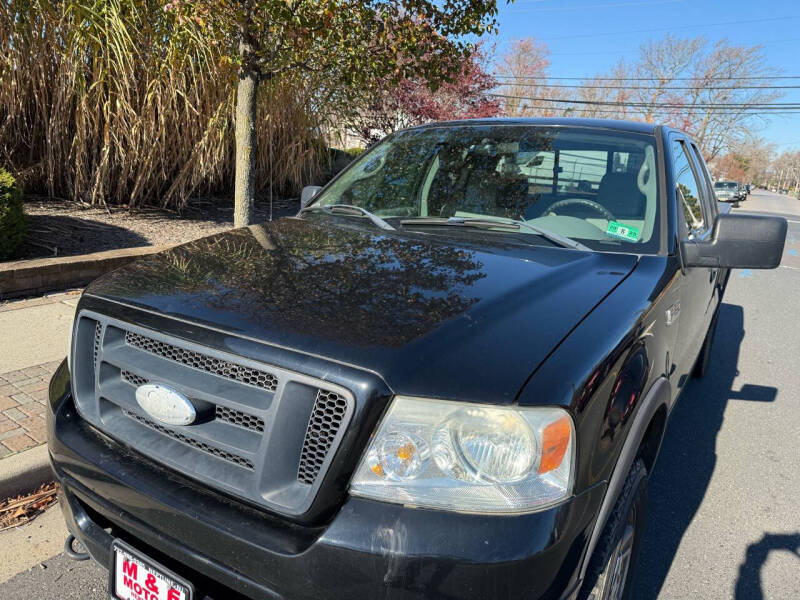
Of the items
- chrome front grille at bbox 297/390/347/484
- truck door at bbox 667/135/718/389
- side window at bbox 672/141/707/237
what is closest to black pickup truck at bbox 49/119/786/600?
chrome front grille at bbox 297/390/347/484

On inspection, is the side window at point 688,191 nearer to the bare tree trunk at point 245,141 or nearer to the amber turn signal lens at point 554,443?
the amber turn signal lens at point 554,443

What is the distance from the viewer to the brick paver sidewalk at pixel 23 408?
9.71 feet

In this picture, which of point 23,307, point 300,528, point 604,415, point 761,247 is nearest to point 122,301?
point 300,528

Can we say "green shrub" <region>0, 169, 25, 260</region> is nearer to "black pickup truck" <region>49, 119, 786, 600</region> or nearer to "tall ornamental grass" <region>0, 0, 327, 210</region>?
"tall ornamental grass" <region>0, 0, 327, 210</region>

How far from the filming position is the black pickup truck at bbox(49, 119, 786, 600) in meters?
1.36

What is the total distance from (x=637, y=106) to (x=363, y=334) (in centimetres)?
4685

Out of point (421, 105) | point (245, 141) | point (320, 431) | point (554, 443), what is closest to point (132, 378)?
point (320, 431)

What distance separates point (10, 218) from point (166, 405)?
462cm

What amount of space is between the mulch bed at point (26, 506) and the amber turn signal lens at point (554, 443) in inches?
88.6

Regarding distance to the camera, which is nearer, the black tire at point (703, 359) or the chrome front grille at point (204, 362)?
the chrome front grille at point (204, 362)

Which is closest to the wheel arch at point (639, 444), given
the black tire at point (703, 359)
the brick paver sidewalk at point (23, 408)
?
the black tire at point (703, 359)

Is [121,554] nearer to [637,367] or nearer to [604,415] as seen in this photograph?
[604,415]

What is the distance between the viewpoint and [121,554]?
1.65 meters

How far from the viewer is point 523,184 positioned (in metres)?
2.90
